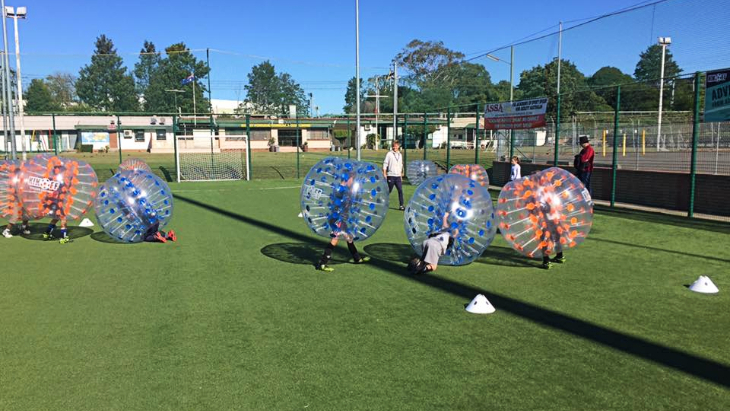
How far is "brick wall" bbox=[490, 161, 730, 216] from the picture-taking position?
41.4ft

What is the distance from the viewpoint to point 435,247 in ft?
23.8

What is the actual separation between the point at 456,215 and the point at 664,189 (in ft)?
31.8

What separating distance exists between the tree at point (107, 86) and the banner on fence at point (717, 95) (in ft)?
299

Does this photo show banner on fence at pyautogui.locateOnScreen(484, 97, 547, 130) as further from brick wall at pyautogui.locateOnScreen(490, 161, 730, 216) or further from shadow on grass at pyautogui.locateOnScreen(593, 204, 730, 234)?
shadow on grass at pyautogui.locateOnScreen(593, 204, 730, 234)

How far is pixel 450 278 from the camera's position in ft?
24.3

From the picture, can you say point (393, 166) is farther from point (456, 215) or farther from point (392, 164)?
point (456, 215)

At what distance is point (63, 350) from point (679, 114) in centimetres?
1622

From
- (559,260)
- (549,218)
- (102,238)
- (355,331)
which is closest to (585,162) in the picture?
(559,260)

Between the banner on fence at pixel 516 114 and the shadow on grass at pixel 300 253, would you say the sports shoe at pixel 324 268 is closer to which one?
the shadow on grass at pixel 300 253

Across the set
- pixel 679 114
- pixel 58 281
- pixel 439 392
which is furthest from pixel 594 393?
pixel 679 114

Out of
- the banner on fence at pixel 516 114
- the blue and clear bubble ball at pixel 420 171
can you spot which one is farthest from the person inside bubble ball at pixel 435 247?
the blue and clear bubble ball at pixel 420 171

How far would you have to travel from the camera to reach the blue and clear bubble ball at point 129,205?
9.25 m

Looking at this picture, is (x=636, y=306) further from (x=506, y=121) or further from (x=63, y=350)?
(x=506, y=121)

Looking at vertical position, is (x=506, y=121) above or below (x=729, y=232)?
above
